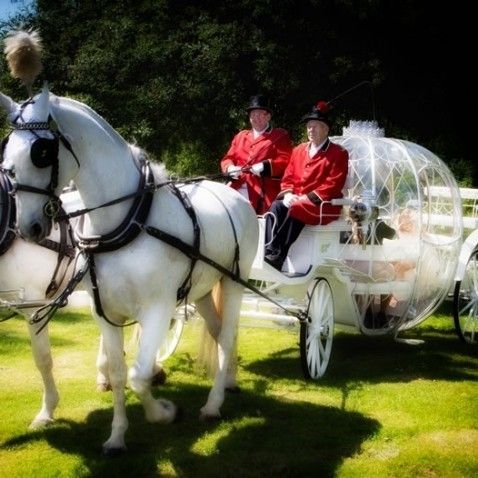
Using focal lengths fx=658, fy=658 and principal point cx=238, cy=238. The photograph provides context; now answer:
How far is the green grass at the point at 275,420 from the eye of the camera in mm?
3936

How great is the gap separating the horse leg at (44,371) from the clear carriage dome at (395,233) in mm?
2675

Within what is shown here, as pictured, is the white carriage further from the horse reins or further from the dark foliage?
the dark foliage

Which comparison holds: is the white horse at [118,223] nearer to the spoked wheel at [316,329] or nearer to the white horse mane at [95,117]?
the white horse mane at [95,117]

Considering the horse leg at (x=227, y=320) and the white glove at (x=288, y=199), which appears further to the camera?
the white glove at (x=288, y=199)

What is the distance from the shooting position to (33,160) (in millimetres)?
3207

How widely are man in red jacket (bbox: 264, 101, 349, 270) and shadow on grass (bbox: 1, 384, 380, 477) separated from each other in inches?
53.7

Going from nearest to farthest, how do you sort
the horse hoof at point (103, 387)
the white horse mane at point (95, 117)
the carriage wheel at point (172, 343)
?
the white horse mane at point (95, 117) < the horse hoof at point (103, 387) < the carriage wheel at point (172, 343)

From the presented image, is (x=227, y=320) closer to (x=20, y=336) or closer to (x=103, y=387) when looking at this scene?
(x=103, y=387)

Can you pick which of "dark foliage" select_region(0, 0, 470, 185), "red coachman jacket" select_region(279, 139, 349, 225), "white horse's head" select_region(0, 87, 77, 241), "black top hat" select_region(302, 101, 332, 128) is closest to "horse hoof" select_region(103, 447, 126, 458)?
"white horse's head" select_region(0, 87, 77, 241)

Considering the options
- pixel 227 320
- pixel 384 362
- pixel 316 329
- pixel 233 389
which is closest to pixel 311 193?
pixel 316 329

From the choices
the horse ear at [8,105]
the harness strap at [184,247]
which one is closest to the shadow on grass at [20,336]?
the harness strap at [184,247]

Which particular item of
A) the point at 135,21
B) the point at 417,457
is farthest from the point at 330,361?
the point at 135,21

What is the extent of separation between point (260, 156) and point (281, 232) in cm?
101

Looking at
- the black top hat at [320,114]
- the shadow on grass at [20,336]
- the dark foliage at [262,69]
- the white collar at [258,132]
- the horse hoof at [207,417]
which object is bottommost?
the shadow on grass at [20,336]
